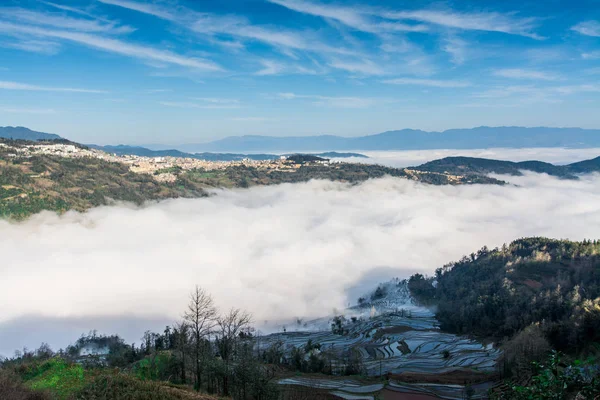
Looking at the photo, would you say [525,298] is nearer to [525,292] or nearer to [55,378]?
[525,292]

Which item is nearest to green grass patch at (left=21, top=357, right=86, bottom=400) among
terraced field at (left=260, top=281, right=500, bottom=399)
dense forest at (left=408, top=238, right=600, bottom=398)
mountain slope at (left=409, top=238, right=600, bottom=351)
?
terraced field at (left=260, top=281, right=500, bottom=399)

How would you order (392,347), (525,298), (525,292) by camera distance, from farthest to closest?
(525,292)
(392,347)
(525,298)

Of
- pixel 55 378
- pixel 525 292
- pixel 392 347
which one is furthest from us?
pixel 525 292

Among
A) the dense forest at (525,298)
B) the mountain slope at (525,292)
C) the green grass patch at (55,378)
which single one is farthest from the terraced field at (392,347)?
the green grass patch at (55,378)

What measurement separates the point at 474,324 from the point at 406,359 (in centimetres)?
2981

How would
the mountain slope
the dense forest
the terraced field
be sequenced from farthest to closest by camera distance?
the mountain slope → the dense forest → the terraced field

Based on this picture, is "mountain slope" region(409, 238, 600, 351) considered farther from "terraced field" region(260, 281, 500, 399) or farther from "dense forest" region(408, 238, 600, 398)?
"terraced field" region(260, 281, 500, 399)

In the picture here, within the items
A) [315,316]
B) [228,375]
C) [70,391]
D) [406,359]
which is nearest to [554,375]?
[70,391]

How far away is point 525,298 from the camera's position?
112062 millimetres

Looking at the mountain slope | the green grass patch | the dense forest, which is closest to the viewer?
the green grass patch

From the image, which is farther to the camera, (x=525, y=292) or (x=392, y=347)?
(x=525, y=292)

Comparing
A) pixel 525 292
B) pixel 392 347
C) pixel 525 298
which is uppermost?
pixel 525 298

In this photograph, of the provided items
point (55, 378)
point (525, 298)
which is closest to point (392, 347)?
point (525, 298)

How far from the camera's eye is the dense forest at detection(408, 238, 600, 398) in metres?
75.6
